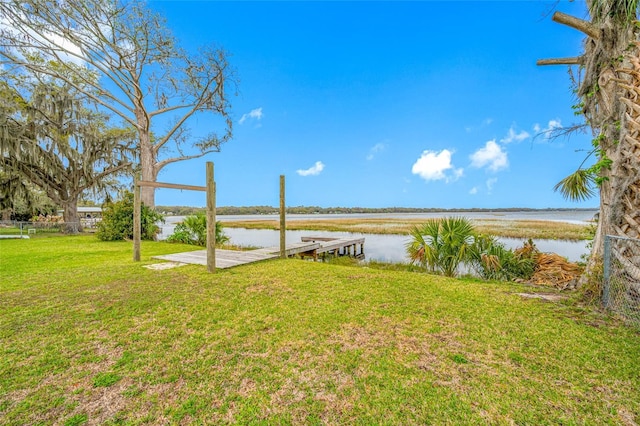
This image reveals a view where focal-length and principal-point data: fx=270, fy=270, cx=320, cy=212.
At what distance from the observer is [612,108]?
4.17m

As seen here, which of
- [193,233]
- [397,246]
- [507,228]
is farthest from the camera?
[507,228]

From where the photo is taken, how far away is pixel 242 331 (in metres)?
3.04

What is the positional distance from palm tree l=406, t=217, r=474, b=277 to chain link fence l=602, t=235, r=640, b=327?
2.89 m

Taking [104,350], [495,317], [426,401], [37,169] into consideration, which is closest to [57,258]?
[104,350]

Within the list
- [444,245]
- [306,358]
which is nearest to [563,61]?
[444,245]

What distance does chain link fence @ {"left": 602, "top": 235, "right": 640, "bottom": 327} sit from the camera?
3.50 m

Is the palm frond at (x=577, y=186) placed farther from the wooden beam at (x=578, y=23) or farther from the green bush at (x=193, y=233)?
the green bush at (x=193, y=233)

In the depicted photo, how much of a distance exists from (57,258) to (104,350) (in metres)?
6.91

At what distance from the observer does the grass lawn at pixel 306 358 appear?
1.85 m

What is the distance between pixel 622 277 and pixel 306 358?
4.41 m

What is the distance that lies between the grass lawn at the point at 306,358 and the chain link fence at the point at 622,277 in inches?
14.5

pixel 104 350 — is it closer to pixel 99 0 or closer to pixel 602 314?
pixel 602 314

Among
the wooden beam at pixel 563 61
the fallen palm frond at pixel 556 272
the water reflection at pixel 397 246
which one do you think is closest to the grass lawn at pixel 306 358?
the fallen palm frond at pixel 556 272

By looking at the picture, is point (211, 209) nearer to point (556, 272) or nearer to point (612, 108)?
point (612, 108)
